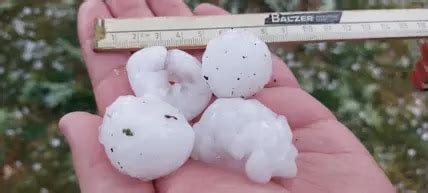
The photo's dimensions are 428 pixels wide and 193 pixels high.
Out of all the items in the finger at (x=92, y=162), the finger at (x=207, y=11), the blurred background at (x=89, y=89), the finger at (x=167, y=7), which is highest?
the finger at (x=167, y=7)

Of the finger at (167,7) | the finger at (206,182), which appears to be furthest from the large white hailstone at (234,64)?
the finger at (167,7)

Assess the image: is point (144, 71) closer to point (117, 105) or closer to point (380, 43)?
point (117, 105)

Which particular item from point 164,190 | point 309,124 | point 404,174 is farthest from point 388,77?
point 164,190

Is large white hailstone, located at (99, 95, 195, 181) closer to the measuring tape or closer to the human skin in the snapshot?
the human skin

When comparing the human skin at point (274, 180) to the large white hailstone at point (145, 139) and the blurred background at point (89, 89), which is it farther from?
the blurred background at point (89, 89)

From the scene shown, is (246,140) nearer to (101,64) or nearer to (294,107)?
(294,107)
